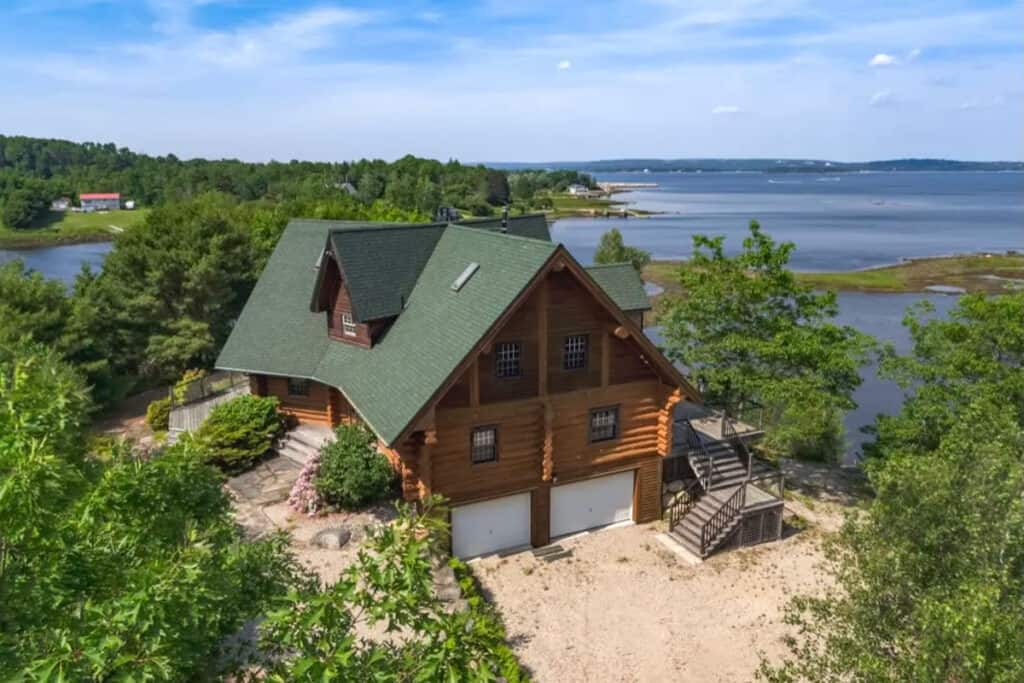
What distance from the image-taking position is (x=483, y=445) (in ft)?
62.6

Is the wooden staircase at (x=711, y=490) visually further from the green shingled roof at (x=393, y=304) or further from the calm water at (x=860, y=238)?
the calm water at (x=860, y=238)

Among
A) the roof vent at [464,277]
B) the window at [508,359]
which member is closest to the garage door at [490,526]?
the window at [508,359]

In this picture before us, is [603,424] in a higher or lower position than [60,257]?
higher

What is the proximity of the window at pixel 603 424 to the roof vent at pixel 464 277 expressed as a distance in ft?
17.8

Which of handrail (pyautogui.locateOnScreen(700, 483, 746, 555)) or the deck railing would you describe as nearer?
handrail (pyautogui.locateOnScreen(700, 483, 746, 555))

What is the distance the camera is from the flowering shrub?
20688 mm

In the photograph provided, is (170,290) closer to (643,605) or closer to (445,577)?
(445,577)

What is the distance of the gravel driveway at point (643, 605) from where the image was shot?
16.0 meters

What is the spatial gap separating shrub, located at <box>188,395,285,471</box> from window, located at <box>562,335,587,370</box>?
1127cm

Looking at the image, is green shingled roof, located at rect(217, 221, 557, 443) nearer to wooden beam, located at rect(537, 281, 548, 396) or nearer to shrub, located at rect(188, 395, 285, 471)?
wooden beam, located at rect(537, 281, 548, 396)

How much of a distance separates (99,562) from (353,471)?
13.9 metres

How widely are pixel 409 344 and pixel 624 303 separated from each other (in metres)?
11.1

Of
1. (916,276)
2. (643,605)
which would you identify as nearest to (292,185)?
(916,276)

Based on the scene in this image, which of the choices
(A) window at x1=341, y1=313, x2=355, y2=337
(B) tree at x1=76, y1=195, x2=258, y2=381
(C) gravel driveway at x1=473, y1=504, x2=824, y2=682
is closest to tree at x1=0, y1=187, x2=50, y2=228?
(B) tree at x1=76, y1=195, x2=258, y2=381
